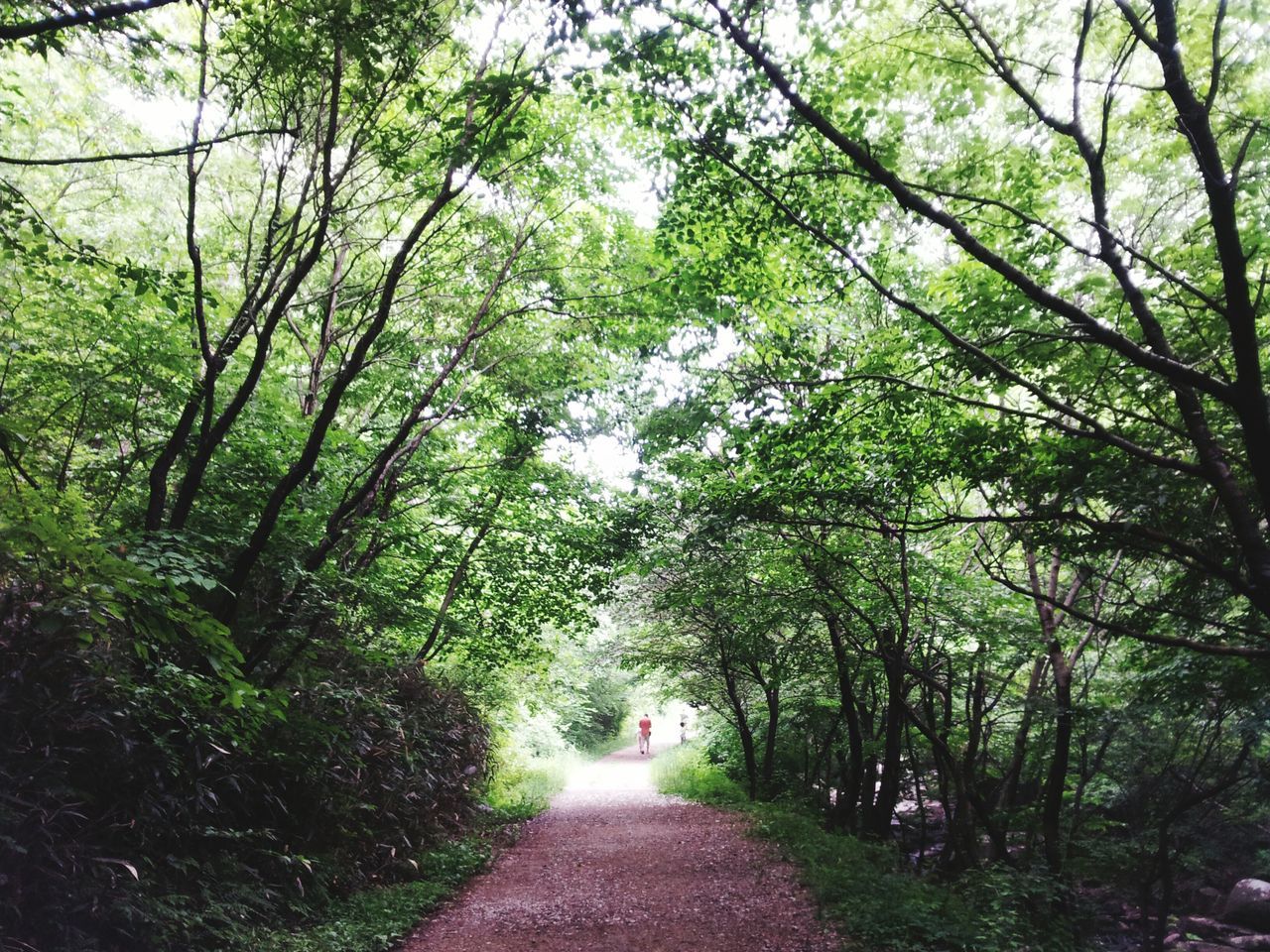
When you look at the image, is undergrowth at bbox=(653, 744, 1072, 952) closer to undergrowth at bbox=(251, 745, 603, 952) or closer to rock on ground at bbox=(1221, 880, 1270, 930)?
undergrowth at bbox=(251, 745, 603, 952)

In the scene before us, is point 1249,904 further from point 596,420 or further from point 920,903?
point 596,420

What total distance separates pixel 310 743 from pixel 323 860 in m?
1.05

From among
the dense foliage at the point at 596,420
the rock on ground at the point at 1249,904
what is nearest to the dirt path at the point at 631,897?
the dense foliage at the point at 596,420

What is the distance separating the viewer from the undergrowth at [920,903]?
17.3 feet

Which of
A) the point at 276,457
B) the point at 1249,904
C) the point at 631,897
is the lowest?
the point at 631,897

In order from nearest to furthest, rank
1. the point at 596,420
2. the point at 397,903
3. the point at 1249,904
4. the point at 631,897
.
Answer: the point at 397,903 → the point at 631,897 → the point at 1249,904 → the point at 596,420

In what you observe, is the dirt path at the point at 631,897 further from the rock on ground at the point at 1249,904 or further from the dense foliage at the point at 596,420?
the rock on ground at the point at 1249,904

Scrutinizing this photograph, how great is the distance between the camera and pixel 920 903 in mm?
5922

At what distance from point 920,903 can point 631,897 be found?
3.00m

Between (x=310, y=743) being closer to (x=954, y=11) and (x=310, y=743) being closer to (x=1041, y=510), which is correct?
(x=1041, y=510)

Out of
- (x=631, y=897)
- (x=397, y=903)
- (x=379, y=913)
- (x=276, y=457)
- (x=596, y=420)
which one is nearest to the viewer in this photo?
(x=379, y=913)

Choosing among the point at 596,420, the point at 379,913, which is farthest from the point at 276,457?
the point at 596,420

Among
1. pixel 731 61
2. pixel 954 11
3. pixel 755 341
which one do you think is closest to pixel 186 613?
pixel 731 61

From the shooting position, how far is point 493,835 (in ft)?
32.0
